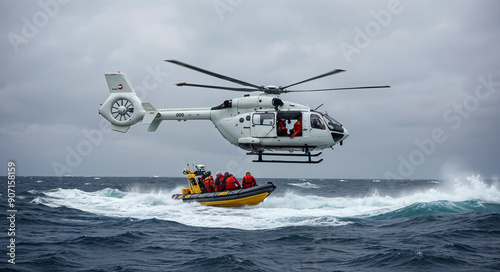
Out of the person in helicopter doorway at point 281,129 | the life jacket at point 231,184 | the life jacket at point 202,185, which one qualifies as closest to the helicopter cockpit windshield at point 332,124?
the person in helicopter doorway at point 281,129

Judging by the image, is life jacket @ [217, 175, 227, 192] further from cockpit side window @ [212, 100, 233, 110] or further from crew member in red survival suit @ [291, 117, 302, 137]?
crew member in red survival suit @ [291, 117, 302, 137]

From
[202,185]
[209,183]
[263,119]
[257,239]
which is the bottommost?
[257,239]

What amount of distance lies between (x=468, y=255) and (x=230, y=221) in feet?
28.6

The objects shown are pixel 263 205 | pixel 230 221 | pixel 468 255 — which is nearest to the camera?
pixel 468 255

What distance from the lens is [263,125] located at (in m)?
14.3

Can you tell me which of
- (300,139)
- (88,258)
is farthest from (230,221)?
(88,258)

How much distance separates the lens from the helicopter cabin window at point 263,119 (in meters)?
14.3

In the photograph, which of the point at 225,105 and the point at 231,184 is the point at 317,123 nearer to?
the point at 225,105

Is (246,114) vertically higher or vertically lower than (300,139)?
higher

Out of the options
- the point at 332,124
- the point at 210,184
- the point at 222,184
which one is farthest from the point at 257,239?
the point at 210,184

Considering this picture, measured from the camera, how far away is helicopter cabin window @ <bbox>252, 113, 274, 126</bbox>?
46.8 ft

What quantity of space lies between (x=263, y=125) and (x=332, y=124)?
7.47ft

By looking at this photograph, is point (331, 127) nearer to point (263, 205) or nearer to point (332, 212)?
point (332, 212)

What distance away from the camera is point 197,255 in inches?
422
